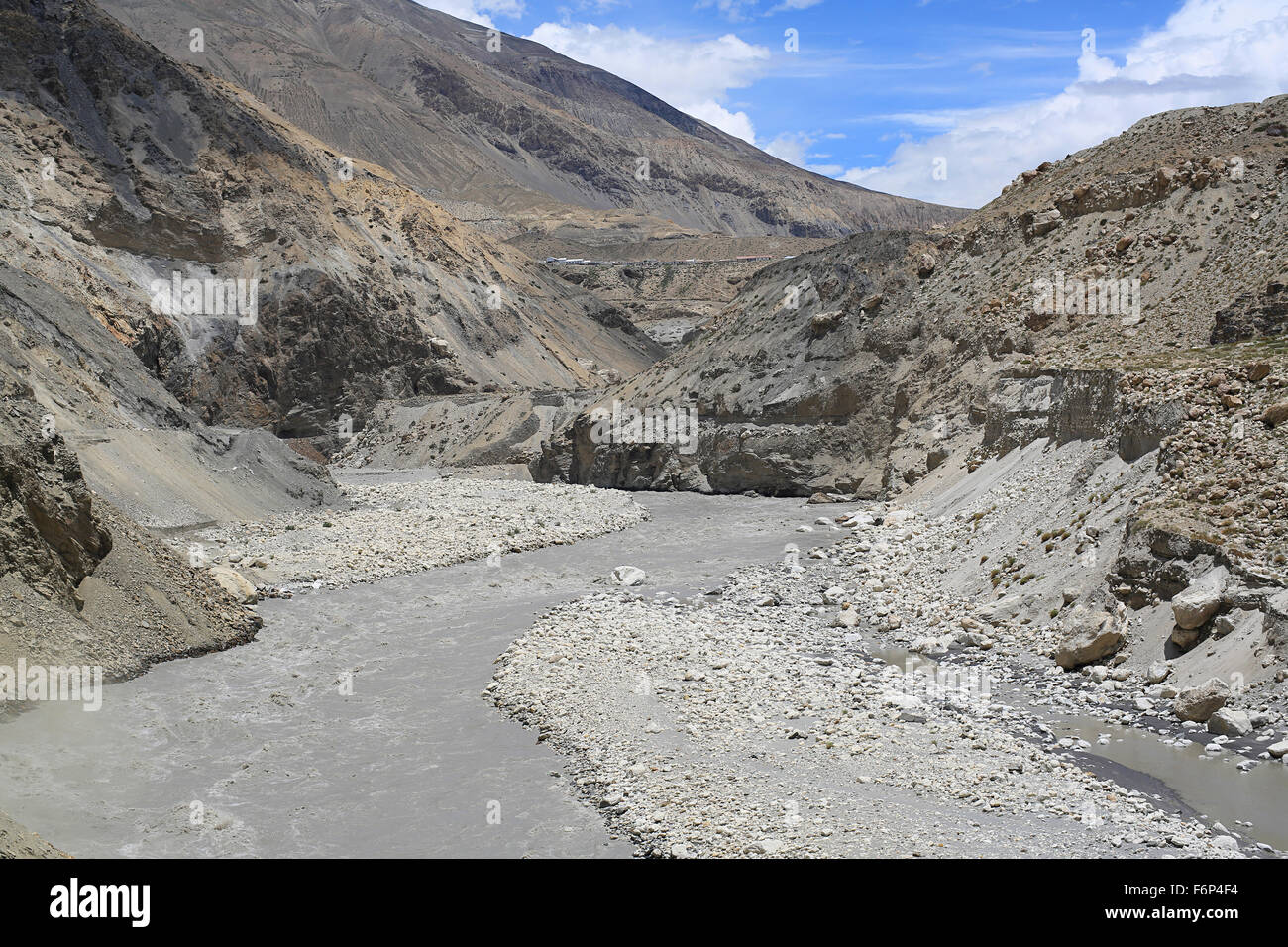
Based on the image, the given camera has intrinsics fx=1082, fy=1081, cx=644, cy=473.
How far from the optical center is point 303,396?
163 feet

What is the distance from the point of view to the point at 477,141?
15412 cm

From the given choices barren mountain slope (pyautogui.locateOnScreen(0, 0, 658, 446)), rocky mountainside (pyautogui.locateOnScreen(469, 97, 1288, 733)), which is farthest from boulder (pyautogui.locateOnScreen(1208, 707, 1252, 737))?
barren mountain slope (pyautogui.locateOnScreen(0, 0, 658, 446))

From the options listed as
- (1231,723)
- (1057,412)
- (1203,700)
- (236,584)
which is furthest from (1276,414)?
(236,584)

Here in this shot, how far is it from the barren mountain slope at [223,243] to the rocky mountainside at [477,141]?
207ft

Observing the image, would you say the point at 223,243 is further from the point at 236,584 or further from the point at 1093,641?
the point at 1093,641

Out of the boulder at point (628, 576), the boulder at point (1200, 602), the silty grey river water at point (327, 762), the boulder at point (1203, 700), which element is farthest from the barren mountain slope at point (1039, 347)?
the boulder at point (628, 576)

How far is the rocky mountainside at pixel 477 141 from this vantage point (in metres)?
132

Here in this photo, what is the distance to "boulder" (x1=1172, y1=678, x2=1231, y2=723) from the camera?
33.7ft

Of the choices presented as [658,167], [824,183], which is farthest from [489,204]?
[824,183]
